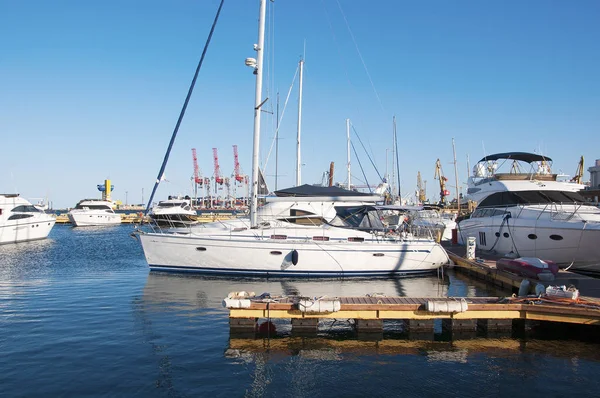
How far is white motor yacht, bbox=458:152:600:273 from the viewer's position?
1753 cm

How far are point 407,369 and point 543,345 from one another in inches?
148

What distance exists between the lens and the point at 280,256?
18.5 m

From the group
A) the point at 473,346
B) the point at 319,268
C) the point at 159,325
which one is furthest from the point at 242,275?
the point at 473,346

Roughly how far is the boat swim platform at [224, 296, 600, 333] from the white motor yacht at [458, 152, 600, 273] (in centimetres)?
733

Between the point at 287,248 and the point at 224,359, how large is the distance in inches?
358

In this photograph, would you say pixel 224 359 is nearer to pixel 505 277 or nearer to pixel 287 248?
pixel 287 248

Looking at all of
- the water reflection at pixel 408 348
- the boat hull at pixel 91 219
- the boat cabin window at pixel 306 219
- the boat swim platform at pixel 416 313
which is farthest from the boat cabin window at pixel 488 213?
the boat hull at pixel 91 219

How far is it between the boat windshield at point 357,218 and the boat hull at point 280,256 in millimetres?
1496

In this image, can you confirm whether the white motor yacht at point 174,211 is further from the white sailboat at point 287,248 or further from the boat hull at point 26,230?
the white sailboat at point 287,248

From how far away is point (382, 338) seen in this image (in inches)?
436

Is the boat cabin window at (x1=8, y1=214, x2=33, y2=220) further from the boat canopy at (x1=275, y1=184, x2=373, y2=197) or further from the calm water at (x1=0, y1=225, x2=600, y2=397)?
the boat canopy at (x1=275, y1=184, x2=373, y2=197)

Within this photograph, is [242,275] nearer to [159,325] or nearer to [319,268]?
[319,268]

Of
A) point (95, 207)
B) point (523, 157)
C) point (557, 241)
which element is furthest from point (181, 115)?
point (95, 207)

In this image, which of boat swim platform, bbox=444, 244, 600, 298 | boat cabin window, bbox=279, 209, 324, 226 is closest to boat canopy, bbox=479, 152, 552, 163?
boat swim platform, bbox=444, 244, 600, 298
